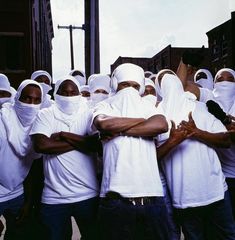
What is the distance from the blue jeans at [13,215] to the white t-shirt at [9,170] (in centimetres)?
5

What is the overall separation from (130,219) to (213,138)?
2.96 feet

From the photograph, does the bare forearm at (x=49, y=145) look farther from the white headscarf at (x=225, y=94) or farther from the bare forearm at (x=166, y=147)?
the white headscarf at (x=225, y=94)

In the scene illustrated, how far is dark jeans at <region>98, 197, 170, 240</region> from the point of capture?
8.00 feet

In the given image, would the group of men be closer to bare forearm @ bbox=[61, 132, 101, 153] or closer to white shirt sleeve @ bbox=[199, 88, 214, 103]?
bare forearm @ bbox=[61, 132, 101, 153]

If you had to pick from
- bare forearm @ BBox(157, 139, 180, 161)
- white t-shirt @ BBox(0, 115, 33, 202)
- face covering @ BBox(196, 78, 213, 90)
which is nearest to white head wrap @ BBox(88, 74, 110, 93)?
face covering @ BBox(196, 78, 213, 90)

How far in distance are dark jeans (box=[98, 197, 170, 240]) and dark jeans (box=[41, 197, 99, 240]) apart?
16.0 inches

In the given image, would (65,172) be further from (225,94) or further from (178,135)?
(225,94)

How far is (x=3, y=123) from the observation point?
10.7 feet

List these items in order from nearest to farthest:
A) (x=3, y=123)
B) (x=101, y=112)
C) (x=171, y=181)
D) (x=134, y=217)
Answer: (x=134, y=217) < (x=101, y=112) < (x=171, y=181) < (x=3, y=123)

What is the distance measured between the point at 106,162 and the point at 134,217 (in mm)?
412

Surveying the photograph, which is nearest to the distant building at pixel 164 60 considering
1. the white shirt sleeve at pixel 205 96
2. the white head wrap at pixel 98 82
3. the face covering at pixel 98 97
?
the white head wrap at pixel 98 82

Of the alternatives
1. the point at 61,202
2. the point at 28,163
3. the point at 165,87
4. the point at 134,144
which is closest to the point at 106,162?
the point at 134,144

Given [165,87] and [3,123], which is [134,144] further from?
[3,123]

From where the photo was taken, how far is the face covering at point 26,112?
3234 millimetres
